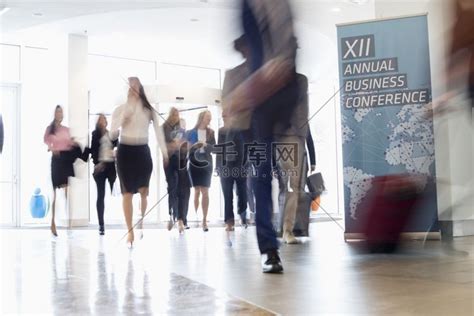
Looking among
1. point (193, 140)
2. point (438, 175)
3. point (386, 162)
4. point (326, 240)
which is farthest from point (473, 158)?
point (193, 140)

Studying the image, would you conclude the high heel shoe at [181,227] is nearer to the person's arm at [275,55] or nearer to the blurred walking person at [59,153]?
the blurred walking person at [59,153]

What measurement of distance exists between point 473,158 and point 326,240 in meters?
1.33

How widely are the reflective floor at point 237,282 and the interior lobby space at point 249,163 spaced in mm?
13

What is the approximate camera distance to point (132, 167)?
377cm

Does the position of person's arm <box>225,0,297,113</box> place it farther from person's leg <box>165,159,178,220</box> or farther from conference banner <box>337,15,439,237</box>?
person's leg <box>165,159,178,220</box>

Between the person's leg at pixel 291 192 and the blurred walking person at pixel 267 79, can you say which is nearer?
the blurred walking person at pixel 267 79

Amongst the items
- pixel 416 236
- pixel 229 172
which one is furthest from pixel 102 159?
pixel 416 236

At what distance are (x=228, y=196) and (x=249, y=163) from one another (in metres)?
0.69

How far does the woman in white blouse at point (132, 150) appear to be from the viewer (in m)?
3.76

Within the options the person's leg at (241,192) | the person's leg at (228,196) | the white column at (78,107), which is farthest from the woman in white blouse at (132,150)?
the white column at (78,107)

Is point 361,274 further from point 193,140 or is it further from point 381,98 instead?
point 193,140

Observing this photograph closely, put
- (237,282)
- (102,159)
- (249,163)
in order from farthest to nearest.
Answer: (102,159), (249,163), (237,282)

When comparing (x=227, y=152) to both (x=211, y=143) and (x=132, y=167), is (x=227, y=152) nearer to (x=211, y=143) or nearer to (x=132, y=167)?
(x=211, y=143)

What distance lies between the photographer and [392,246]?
304cm
